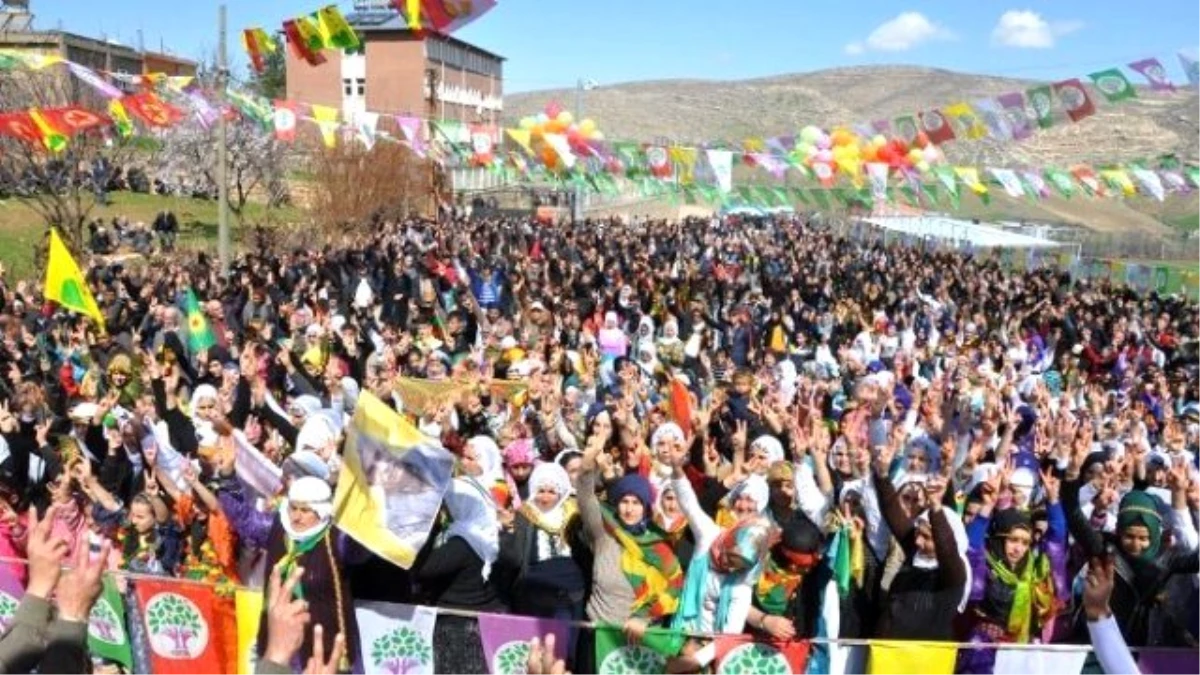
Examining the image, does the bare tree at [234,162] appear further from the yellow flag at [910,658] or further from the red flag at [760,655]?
the yellow flag at [910,658]

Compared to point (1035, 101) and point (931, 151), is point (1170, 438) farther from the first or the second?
point (931, 151)

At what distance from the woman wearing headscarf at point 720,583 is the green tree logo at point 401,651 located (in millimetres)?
1067

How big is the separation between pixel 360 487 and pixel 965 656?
255cm

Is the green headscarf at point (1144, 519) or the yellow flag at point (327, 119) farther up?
the yellow flag at point (327, 119)

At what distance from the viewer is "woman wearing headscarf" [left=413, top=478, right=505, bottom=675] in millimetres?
4938

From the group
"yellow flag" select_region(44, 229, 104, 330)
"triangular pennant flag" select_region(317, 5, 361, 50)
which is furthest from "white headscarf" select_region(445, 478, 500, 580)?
"triangular pennant flag" select_region(317, 5, 361, 50)

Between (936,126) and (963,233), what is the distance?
1819cm

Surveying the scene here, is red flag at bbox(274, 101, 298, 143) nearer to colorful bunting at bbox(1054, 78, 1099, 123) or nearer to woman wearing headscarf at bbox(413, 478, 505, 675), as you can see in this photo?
colorful bunting at bbox(1054, 78, 1099, 123)

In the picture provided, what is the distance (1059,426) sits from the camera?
7.59 metres

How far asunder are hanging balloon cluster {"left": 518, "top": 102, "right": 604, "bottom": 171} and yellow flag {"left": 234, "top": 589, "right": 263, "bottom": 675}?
52.0ft

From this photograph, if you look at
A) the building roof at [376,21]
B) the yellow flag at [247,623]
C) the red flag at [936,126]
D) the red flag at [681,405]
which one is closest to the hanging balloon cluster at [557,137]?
the red flag at [936,126]

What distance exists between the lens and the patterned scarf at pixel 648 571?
5055mm

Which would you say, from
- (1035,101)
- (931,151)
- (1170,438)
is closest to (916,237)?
(931,151)

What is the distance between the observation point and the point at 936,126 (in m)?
20.5
